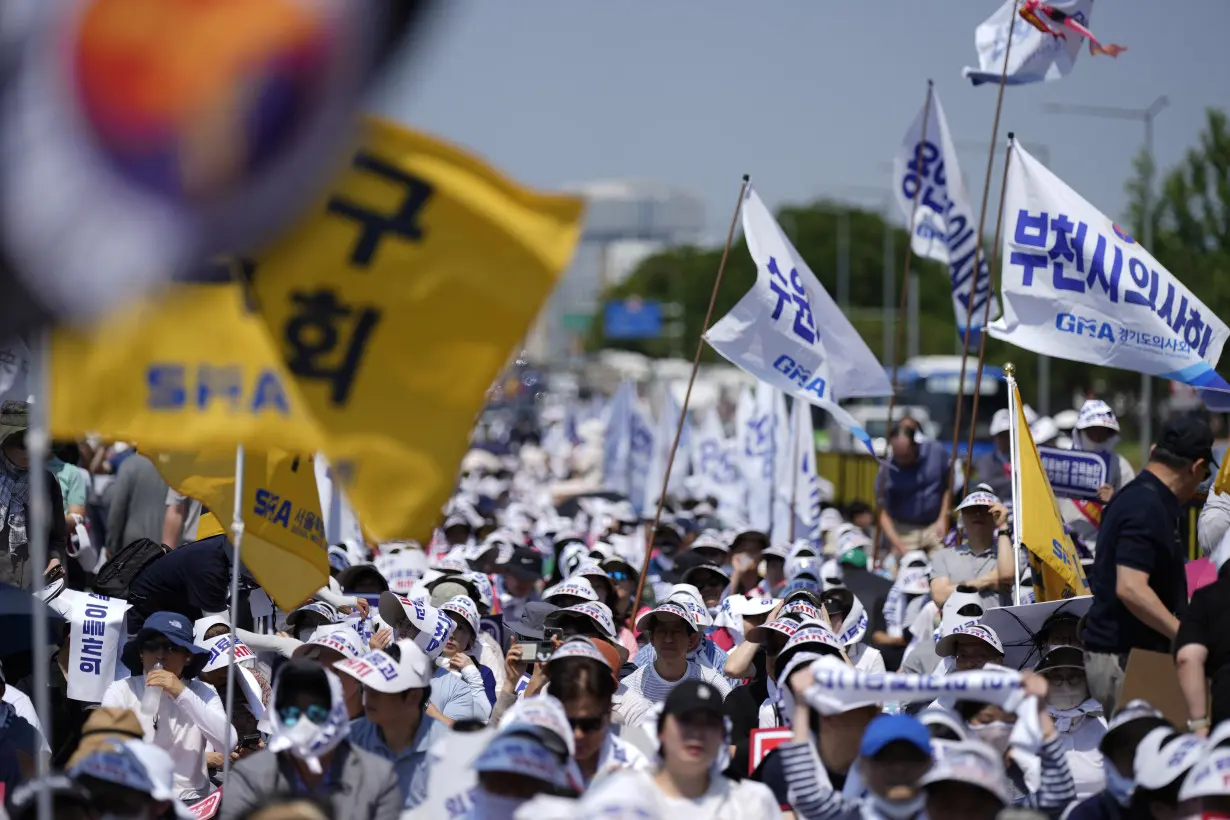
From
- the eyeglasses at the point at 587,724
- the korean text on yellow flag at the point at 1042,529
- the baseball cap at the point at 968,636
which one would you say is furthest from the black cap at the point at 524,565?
the eyeglasses at the point at 587,724

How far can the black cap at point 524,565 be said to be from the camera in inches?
496

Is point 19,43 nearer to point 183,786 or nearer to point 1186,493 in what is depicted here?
point 183,786

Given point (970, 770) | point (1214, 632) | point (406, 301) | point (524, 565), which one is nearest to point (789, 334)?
point (524, 565)

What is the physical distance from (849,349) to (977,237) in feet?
7.40

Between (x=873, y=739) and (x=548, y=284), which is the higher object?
(x=548, y=284)

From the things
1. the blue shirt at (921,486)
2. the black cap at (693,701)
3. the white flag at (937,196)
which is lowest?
the black cap at (693,701)

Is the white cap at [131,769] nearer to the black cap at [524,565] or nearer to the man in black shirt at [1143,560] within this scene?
the man in black shirt at [1143,560]

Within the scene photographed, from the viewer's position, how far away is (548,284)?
595 centimetres

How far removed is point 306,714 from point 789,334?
6.56 m

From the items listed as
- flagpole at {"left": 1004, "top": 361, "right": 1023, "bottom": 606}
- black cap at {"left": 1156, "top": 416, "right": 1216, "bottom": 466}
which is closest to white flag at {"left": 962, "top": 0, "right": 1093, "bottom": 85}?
flagpole at {"left": 1004, "top": 361, "right": 1023, "bottom": 606}

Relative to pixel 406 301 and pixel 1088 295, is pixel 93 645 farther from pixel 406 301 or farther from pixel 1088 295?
pixel 1088 295

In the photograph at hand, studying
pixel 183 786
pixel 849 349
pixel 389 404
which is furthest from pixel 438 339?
pixel 849 349

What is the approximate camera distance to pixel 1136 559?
7.41 metres

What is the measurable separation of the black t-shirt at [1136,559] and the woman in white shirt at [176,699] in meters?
3.69
